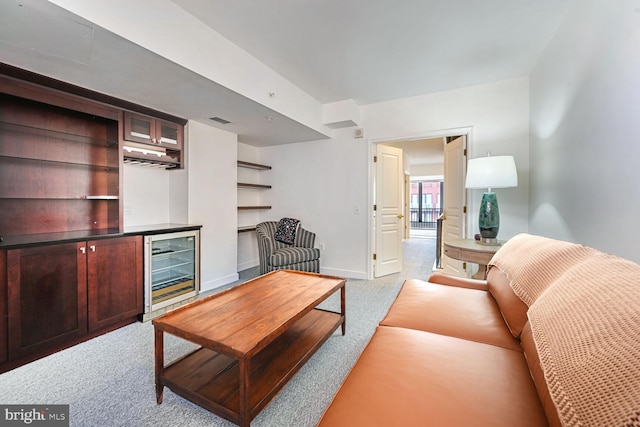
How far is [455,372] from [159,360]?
1.46 metres

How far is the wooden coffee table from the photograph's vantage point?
1.21 m

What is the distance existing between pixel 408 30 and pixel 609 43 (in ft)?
4.27

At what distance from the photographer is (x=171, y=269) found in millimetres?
2889

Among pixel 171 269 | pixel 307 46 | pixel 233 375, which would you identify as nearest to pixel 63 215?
pixel 171 269

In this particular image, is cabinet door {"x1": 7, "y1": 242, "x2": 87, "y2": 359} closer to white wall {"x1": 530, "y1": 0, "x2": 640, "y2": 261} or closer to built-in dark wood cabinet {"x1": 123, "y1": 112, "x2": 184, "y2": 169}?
built-in dark wood cabinet {"x1": 123, "y1": 112, "x2": 184, "y2": 169}

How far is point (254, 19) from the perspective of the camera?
79.9 inches

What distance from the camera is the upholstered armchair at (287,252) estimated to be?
344cm

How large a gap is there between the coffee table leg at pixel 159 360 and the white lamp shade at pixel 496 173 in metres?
2.85

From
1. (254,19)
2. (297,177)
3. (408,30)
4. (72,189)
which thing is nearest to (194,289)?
(72,189)

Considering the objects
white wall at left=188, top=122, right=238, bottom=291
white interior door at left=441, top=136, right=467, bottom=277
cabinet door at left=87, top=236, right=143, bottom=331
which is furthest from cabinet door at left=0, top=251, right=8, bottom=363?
white interior door at left=441, top=136, right=467, bottom=277

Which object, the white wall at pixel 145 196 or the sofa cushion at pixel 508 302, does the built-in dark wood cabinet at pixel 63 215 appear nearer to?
the white wall at pixel 145 196

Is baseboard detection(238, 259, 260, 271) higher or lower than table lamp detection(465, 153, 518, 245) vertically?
lower

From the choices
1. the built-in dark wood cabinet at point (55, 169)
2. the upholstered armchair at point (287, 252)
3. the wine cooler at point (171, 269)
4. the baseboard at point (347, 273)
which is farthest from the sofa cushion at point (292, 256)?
the built-in dark wood cabinet at point (55, 169)

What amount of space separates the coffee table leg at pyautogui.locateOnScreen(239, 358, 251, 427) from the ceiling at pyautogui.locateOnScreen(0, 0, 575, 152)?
2.06 meters
